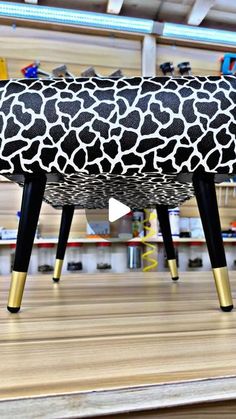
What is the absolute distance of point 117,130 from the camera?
0.57 metres

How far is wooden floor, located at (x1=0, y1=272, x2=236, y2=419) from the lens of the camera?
301 mm

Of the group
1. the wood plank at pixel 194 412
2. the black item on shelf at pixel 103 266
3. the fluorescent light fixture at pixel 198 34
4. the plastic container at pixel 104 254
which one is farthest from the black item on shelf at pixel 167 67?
the wood plank at pixel 194 412

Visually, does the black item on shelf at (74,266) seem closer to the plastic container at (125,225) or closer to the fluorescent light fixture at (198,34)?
the plastic container at (125,225)

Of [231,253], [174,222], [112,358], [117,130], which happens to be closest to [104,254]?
[174,222]

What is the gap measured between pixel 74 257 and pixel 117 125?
65.1 inches

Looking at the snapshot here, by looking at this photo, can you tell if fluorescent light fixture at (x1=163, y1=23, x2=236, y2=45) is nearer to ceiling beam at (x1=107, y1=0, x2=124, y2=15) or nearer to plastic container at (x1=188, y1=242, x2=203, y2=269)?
ceiling beam at (x1=107, y1=0, x2=124, y2=15)

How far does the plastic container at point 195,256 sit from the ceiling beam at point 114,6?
1446mm

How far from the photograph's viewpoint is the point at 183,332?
1.60 feet

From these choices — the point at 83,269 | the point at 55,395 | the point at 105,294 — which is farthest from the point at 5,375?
the point at 83,269

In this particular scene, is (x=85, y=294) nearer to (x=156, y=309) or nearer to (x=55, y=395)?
(x=156, y=309)

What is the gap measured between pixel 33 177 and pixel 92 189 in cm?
23

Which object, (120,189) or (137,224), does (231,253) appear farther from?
(120,189)

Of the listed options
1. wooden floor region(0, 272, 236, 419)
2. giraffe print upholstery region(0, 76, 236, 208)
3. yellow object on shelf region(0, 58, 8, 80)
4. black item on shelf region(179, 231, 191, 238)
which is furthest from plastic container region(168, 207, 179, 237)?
giraffe print upholstery region(0, 76, 236, 208)

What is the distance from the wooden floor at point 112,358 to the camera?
301 millimetres
